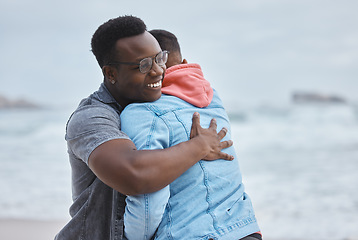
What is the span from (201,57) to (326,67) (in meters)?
7.28

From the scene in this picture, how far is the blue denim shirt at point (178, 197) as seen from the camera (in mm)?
1408

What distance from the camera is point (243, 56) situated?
23.1m

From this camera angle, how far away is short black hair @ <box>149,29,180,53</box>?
1.86m

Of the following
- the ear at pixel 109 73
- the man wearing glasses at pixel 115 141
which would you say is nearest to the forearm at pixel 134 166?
the man wearing glasses at pixel 115 141

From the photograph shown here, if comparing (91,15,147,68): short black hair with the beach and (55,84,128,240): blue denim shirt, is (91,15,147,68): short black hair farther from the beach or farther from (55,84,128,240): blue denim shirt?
the beach

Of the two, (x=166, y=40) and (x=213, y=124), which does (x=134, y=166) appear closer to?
(x=213, y=124)

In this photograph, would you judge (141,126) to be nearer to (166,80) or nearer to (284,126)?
(166,80)

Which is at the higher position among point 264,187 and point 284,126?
point 264,187

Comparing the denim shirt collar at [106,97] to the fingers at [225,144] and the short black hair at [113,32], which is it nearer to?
the short black hair at [113,32]

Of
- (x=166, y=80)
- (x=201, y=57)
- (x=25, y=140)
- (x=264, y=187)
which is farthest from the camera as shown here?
(x=201, y=57)

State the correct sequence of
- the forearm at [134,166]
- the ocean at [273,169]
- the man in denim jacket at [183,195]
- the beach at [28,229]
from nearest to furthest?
the forearm at [134,166] → the man in denim jacket at [183,195] → the beach at [28,229] → the ocean at [273,169]

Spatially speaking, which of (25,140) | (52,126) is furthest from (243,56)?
(25,140)

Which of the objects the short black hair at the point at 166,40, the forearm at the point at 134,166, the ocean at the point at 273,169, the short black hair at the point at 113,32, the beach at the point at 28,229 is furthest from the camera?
the ocean at the point at 273,169

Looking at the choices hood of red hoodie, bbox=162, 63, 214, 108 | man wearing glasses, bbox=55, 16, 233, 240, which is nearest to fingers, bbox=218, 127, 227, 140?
man wearing glasses, bbox=55, 16, 233, 240
